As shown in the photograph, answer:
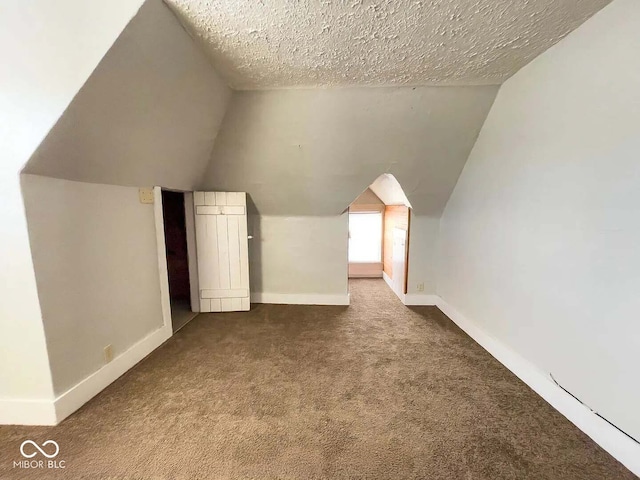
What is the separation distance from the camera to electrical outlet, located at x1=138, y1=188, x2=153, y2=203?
7.20 feet

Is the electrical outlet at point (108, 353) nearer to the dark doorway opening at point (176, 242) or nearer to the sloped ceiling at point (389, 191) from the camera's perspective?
the dark doorway opening at point (176, 242)

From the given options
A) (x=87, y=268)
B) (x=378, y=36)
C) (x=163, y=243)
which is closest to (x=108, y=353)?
(x=87, y=268)

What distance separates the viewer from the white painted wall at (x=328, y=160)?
7.47 ft

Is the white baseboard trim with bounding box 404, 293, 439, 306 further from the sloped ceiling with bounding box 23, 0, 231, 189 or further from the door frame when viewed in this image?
the sloped ceiling with bounding box 23, 0, 231, 189

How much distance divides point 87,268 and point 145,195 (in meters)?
0.75

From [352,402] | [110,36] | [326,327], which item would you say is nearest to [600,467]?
[352,402]

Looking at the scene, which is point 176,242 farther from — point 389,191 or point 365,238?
point 389,191

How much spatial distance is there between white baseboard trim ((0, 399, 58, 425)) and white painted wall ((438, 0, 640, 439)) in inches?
118

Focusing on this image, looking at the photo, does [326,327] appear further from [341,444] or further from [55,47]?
[55,47]

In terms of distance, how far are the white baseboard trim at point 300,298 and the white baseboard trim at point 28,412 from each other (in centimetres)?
217

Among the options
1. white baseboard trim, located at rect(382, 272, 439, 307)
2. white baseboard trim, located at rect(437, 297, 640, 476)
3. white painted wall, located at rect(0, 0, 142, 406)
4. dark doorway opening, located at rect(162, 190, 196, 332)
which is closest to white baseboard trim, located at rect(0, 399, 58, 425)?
white painted wall, located at rect(0, 0, 142, 406)

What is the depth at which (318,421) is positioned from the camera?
61.7 inches

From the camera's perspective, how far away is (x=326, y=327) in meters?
2.83

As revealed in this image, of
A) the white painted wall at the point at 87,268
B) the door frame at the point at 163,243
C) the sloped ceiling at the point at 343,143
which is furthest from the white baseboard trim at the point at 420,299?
the white painted wall at the point at 87,268
